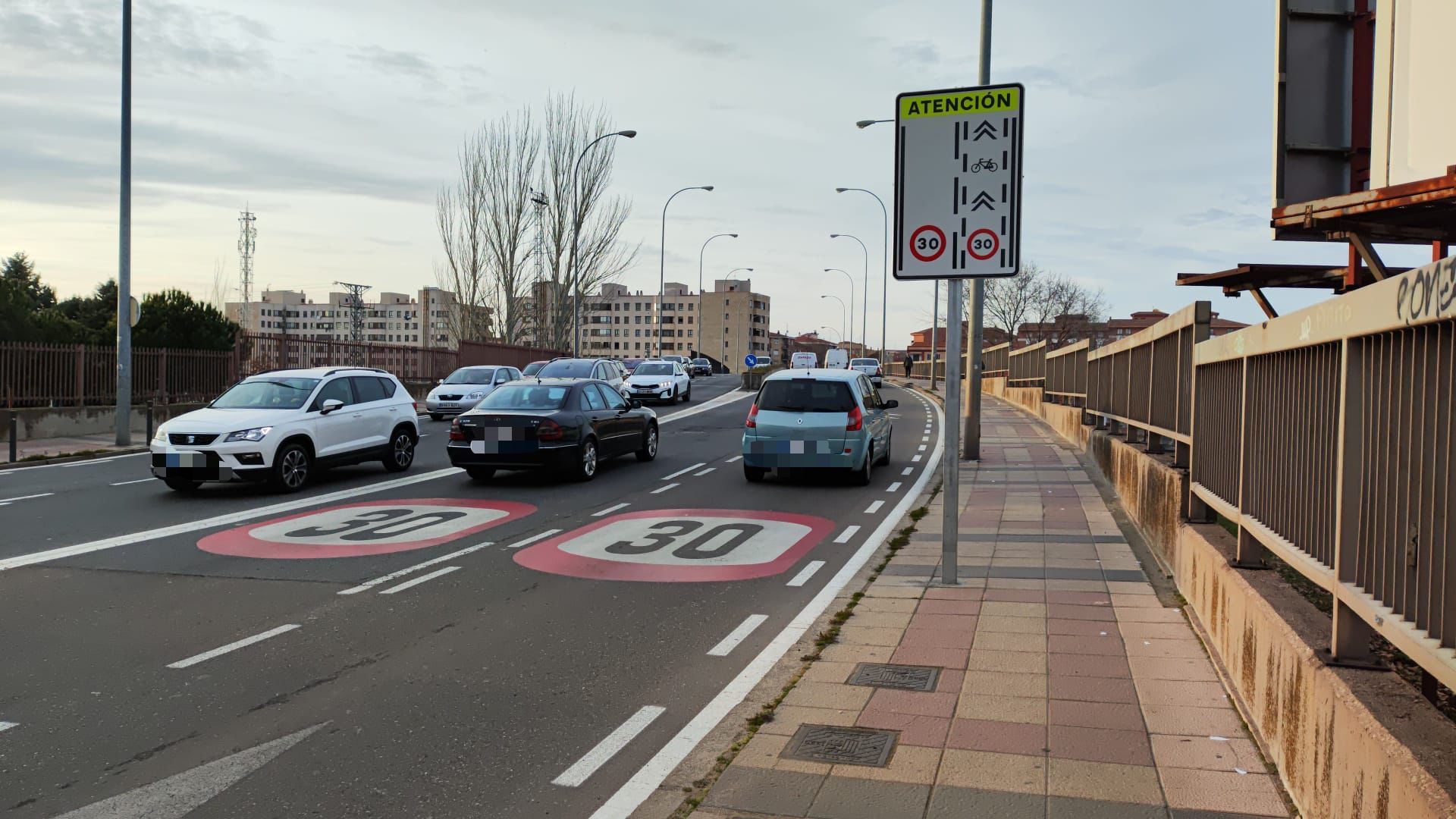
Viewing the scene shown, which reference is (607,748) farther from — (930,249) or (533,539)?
(533,539)

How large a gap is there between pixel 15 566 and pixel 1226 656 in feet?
29.2

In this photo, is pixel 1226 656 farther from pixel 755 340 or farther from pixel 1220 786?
pixel 755 340

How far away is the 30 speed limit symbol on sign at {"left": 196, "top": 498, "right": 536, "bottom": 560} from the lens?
9.55 metres

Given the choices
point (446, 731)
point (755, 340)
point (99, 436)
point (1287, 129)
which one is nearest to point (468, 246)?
point (99, 436)

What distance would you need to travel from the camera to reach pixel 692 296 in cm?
18525

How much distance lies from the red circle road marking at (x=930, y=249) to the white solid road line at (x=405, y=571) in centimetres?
469

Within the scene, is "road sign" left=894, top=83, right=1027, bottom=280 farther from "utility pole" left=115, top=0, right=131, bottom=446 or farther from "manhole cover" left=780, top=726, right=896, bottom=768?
"utility pole" left=115, top=0, right=131, bottom=446

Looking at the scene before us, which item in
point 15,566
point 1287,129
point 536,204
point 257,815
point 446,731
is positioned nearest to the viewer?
point 257,815

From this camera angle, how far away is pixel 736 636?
6723 mm

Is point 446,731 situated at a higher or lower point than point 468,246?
lower

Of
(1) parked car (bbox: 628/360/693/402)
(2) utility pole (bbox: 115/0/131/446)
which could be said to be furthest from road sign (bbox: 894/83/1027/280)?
(1) parked car (bbox: 628/360/693/402)

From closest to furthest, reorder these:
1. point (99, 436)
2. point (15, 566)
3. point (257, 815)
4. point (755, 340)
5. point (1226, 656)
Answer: point (257, 815), point (1226, 656), point (15, 566), point (99, 436), point (755, 340)

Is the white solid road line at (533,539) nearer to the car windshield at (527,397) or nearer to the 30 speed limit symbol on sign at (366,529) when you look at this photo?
the 30 speed limit symbol on sign at (366,529)

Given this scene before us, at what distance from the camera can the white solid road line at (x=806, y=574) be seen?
8391mm
